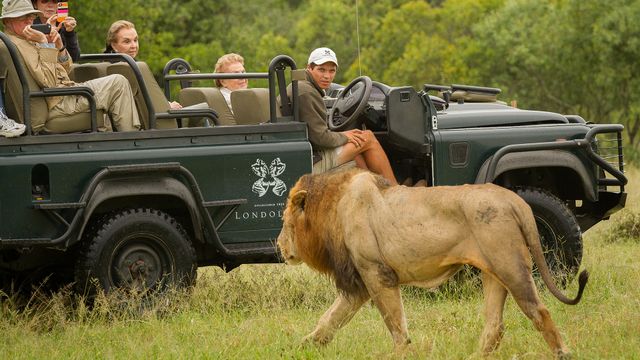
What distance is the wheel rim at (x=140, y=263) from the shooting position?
7.73 metres

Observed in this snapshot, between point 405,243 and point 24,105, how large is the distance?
2717 millimetres

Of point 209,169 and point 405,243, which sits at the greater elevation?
Result: point 209,169

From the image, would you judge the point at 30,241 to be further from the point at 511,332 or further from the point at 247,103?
the point at 511,332

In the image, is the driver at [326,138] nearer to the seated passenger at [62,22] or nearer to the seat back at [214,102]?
the seat back at [214,102]

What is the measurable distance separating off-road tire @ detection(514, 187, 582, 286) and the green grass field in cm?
23

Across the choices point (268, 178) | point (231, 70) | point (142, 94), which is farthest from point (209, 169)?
point (231, 70)

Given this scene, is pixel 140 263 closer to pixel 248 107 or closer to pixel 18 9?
pixel 248 107

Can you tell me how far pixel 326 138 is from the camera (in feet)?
26.8

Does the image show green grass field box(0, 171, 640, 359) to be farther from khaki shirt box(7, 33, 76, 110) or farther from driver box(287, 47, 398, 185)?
khaki shirt box(7, 33, 76, 110)

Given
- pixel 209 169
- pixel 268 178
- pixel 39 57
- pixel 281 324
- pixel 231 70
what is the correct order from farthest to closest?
pixel 231 70 < pixel 268 178 < pixel 209 169 < pixel 39 57 < pixel 281 324

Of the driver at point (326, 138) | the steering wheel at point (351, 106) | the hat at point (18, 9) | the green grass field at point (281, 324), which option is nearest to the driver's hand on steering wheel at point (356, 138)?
the driver at point (326, 138)

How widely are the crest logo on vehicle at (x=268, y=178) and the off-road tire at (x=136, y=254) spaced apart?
577mm

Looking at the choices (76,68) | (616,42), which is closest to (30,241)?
(76,68)

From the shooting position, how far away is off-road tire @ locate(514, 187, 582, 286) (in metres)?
8.45
